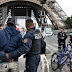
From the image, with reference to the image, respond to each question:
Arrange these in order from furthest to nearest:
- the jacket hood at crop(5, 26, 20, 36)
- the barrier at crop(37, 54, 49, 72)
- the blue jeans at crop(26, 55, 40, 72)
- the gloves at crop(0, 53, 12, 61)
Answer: the blue jeans at crop(26, 55, 40, 72), the barrier at crop(37, 54, 49, 72), the jacket hood at crop(5, 26, 20, 36), the gloves at crop(0, 53, 12, 61)

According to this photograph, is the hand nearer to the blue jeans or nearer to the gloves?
the gloves

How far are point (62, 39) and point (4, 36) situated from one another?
569 cm

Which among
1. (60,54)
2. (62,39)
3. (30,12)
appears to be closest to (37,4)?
(30,12)

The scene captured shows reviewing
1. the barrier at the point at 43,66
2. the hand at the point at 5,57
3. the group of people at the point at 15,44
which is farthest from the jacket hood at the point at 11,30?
the barrier at the point at 43,66

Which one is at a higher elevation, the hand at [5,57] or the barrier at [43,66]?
the hand at [5,57]

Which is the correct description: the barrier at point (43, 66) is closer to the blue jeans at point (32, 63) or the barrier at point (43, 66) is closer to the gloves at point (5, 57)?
the blue jeans at point (32, 63)

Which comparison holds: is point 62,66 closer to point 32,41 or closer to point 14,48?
point 32,41

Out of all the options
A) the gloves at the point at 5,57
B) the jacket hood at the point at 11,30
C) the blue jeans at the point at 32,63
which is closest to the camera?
the gloves at the point at 5,57

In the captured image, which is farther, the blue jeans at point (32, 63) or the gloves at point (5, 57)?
the blue jeans at point (32, 63)

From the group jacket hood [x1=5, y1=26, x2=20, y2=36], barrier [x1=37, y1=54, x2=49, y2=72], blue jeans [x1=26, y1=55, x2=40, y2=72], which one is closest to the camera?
jacket hood [x1=5, y1=26, x2=20, y2=36]

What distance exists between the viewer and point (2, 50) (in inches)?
85.0

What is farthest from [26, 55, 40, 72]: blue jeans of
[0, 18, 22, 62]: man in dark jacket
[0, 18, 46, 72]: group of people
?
[0, 18, 22, 62]: man in dark jacket

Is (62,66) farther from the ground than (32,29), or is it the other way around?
(32,29)

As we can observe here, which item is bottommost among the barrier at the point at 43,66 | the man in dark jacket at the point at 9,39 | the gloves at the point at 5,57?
the barrier at the point at 43,66
